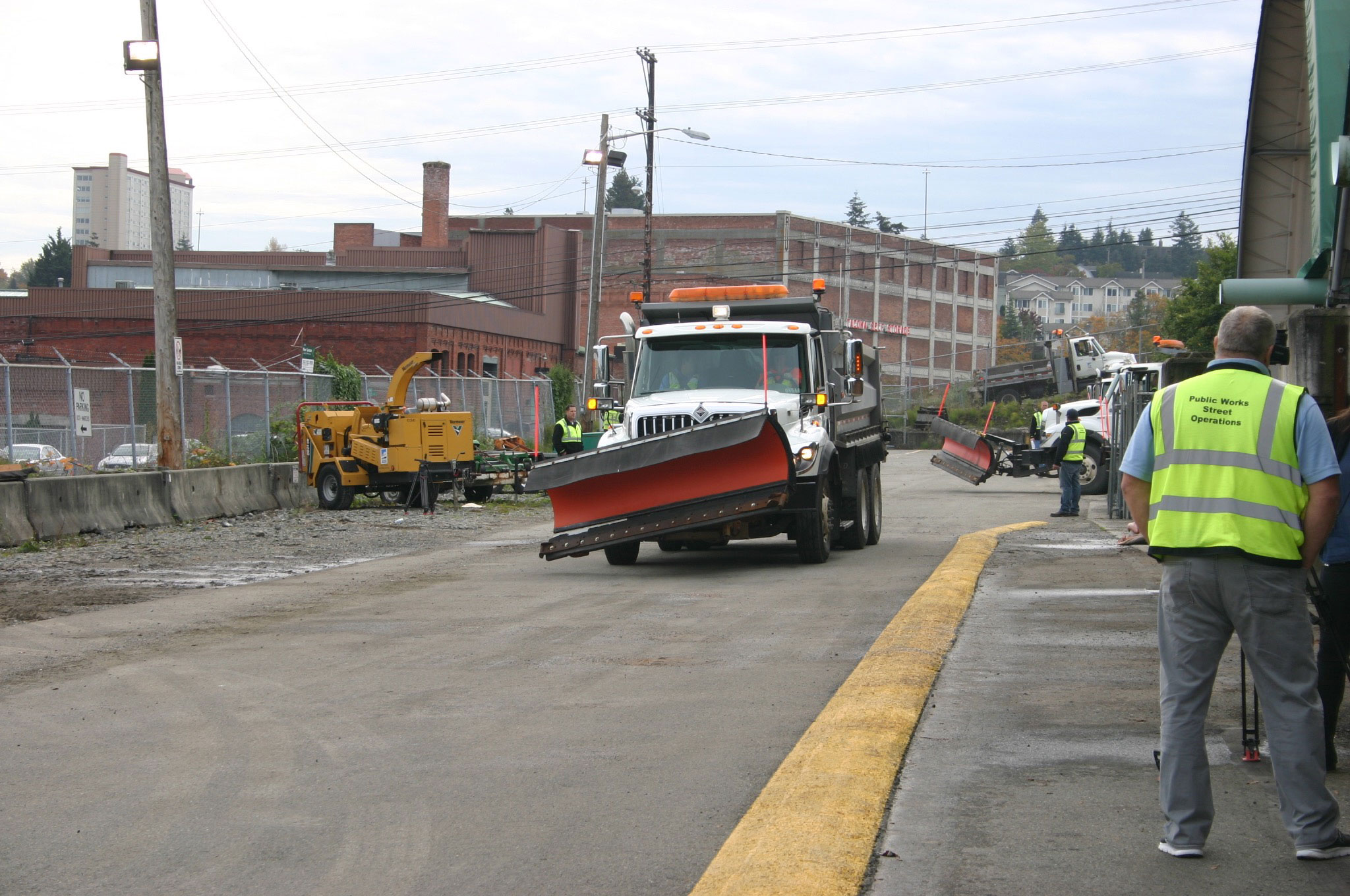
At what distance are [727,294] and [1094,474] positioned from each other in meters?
15.7

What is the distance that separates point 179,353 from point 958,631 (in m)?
16.1

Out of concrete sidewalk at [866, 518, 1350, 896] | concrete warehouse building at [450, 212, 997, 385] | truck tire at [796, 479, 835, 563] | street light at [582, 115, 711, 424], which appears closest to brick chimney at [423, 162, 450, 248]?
concrete warehouse building at [450, 212, 997, 385]

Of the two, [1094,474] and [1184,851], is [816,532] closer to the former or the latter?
[1184,851]

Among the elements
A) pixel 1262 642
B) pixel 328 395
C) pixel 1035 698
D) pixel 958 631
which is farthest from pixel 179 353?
pixel 1262 642

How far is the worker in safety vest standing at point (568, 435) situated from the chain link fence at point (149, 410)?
0.51 meters

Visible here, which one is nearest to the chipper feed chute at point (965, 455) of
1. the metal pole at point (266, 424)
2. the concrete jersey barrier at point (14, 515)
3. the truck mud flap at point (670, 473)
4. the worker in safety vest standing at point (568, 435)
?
the worker in safety vest standing at point (568, 435)

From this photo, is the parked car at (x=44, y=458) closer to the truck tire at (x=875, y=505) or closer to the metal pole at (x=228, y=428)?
the metal pole at (x=228, y=428)

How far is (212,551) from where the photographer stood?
54.5 ft

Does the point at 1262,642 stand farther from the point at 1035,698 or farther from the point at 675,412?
the point at 675,412

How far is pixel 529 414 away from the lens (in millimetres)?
42531

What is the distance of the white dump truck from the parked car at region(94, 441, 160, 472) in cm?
1211

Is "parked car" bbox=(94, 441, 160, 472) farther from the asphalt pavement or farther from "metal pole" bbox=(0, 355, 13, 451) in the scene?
the asphalt pavement

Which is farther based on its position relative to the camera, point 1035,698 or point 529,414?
point 529,414

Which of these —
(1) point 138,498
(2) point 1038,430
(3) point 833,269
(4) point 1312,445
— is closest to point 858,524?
(1) point 138,498
